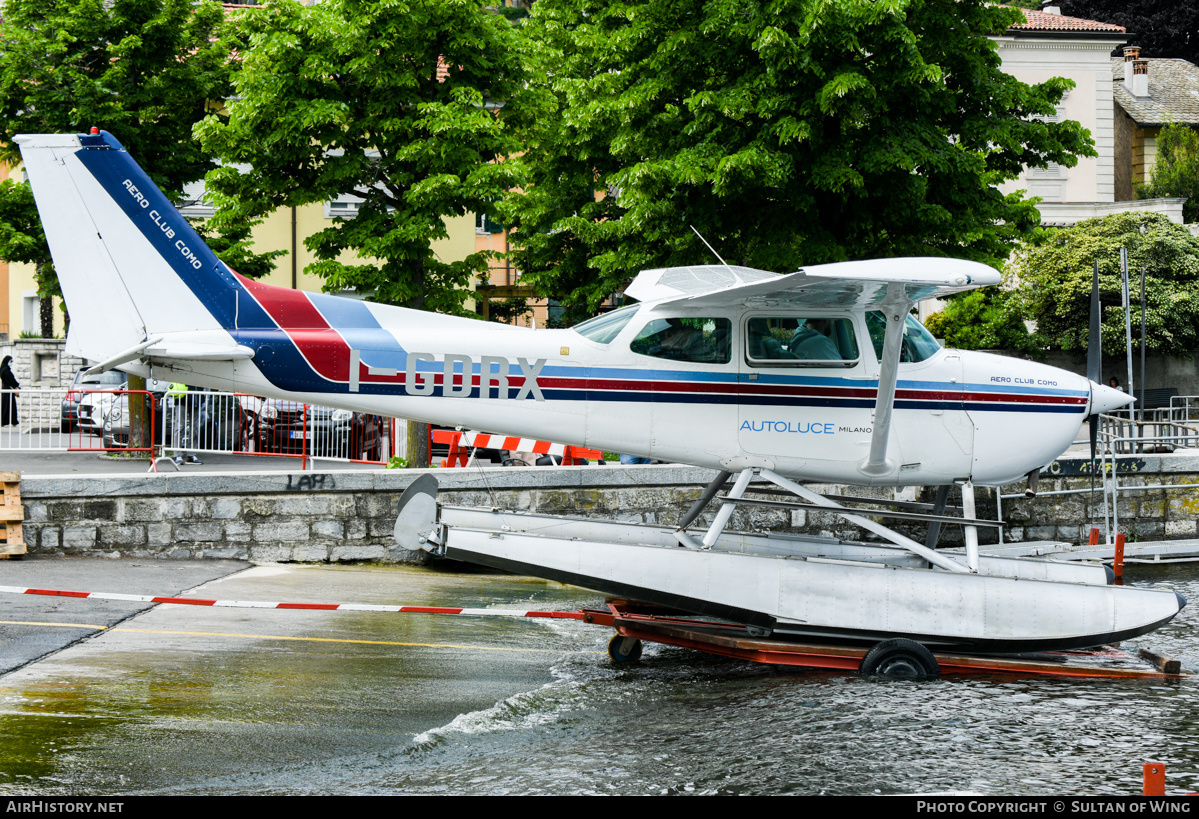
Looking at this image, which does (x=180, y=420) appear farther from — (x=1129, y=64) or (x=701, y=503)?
(x=1129, y=64)

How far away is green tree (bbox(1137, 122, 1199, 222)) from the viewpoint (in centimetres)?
4259

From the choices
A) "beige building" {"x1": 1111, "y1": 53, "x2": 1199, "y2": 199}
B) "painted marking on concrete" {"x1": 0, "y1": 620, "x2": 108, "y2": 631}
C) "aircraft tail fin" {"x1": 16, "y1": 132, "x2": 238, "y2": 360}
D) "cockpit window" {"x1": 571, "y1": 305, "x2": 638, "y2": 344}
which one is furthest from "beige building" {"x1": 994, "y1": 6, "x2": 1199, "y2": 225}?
"painted marking on concrete" {"x1": 0, "y1": 620, "x2": 108, "y2": 631}

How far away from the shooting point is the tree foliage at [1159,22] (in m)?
57.0

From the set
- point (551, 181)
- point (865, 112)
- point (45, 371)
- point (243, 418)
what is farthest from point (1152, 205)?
point (45, 371)

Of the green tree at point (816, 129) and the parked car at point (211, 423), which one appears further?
the parked car at point (211, 423)

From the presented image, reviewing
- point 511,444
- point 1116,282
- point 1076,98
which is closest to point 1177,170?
point 1076,98

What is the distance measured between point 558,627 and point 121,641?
Result: 4001 mm

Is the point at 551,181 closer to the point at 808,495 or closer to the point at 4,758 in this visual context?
the point at 808,495

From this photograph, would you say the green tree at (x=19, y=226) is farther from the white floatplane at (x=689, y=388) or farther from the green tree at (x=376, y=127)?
the white floatplane at (x=689, y=388)

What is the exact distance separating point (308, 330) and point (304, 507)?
505 cm

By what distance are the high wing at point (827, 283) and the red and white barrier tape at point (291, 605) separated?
3.72m

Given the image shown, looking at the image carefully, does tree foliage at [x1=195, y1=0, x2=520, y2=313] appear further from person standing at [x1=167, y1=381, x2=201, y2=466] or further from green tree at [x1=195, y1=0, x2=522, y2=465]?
person standing at [x1=167, y1=381, x2=201, y2=466]

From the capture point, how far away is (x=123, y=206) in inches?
337

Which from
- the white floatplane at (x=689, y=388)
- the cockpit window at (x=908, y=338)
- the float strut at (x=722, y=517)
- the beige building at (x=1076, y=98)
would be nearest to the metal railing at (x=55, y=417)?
the white floatplane at (x=689, y=388)
